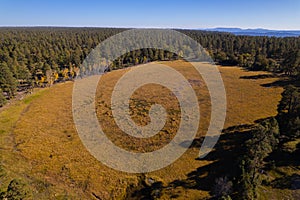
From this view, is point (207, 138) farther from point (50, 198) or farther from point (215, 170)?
point (50, 198)

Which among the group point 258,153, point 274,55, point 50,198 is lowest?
point 50,198

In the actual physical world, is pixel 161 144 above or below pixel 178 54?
below

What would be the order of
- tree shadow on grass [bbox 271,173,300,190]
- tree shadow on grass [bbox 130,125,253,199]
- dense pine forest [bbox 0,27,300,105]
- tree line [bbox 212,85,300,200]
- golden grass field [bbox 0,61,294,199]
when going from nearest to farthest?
tree line [bbox 212,85,300,200] < tree shadow on grass [bbox 271,173,300,190] < tree shadow on grass [bbox 130,125,253,199] < golden grass field [bbox 0,61,294,199] < dense pine forest [bbox 0,27,300,105]

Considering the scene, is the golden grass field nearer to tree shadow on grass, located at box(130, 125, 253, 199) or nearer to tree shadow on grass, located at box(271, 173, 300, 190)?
tree shadow on grass, located at box(130, 125, 253, 199)

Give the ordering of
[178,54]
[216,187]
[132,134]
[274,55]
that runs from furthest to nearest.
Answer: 1. [178,54]
2. [274,55]
3. [132,134]
4. [216,187]

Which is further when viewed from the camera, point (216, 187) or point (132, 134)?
point (132, 134)

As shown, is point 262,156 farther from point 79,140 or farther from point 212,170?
point 79,140

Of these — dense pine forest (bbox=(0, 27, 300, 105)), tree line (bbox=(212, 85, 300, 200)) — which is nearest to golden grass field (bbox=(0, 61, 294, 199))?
tree line (bbox=(212, 85, 300, 200))

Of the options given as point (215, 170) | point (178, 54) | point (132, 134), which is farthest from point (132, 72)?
point (215, 170)

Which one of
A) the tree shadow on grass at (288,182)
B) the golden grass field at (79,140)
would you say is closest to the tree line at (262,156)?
the tree shadow on grass at (288,182)
